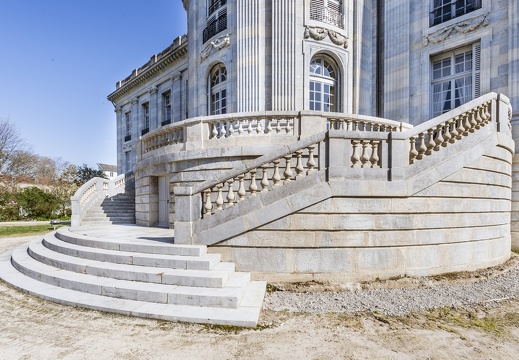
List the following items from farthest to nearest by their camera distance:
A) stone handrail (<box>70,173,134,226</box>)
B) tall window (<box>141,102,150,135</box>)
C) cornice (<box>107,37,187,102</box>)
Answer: tall window (<box>141,102,150,135</box>)
cornice (<box>107,37,187,102</box>)
stone handrail (<box>70,173,134,226</box>)

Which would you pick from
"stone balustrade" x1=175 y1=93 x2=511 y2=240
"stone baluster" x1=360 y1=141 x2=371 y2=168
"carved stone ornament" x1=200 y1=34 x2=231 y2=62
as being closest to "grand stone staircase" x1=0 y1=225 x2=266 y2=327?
"stone balustrade" x1=175 y1=93 x2=511 y2=240

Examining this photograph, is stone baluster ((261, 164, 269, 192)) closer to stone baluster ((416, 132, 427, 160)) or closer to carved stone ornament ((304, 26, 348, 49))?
stone baluster ((416, 132, 427, 160))

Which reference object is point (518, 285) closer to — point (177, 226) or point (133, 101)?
point (177, 226)

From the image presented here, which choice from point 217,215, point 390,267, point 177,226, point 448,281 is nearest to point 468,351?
point 390,267

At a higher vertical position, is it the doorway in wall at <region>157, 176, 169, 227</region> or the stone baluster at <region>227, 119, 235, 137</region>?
the stone baluster at <region>227, 119, 235, 137</region>

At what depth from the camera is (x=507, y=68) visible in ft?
30.1

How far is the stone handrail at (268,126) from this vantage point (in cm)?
735

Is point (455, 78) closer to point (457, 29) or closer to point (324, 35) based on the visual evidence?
point (457, 29)

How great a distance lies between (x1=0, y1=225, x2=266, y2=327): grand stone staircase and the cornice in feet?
53.1

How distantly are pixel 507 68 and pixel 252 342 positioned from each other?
11459 mm

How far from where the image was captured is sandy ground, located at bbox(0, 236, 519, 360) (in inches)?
125

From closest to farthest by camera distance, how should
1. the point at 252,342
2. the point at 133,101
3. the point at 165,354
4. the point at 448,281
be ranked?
the point at 165,354, the point at 252,342, the point at 448,281, the point at 133,101

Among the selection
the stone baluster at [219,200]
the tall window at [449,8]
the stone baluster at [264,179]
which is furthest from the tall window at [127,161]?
the tall window at [449,8]

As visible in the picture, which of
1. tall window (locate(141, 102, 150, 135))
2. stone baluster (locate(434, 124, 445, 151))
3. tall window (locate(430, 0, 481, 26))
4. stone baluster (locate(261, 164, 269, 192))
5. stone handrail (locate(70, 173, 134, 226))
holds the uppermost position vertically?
tall window (locate(430, 0, 481, 26))
